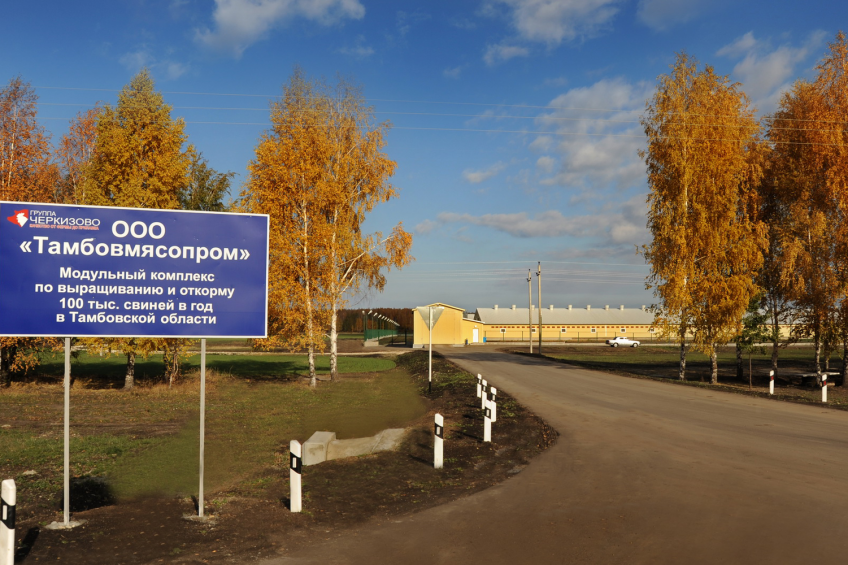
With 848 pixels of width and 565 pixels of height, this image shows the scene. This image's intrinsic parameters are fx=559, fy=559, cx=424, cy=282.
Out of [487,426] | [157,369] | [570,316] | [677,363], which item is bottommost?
[677,363]

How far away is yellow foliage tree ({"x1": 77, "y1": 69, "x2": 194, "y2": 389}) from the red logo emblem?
17261 mm

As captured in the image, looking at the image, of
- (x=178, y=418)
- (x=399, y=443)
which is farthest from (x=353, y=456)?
(x=178, y=418)

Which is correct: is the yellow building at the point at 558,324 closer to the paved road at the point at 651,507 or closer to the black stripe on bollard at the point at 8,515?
the paved road at the point at 651,507

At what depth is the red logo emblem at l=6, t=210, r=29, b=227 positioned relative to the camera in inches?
286

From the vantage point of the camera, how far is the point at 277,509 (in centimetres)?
775

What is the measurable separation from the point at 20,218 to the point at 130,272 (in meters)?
1.48

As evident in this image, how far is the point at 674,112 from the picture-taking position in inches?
1067

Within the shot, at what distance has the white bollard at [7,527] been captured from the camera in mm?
5496

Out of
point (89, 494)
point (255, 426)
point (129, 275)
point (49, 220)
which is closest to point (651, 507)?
point (129, 275)

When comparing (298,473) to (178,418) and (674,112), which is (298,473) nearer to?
(178,418)

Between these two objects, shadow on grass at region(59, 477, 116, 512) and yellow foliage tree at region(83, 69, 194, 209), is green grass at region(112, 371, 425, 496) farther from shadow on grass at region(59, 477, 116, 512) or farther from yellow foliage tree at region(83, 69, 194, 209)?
yellow foliage tree at region(83, 69, 194, 209)

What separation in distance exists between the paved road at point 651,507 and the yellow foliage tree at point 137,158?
1930 cm

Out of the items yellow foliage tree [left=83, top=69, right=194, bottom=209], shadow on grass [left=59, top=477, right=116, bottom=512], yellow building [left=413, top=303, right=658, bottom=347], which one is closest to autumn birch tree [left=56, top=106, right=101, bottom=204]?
yellow foliage tree [left=83, top=69, right=194, bottom=209]

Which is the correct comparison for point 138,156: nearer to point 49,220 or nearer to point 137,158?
point 137,158
